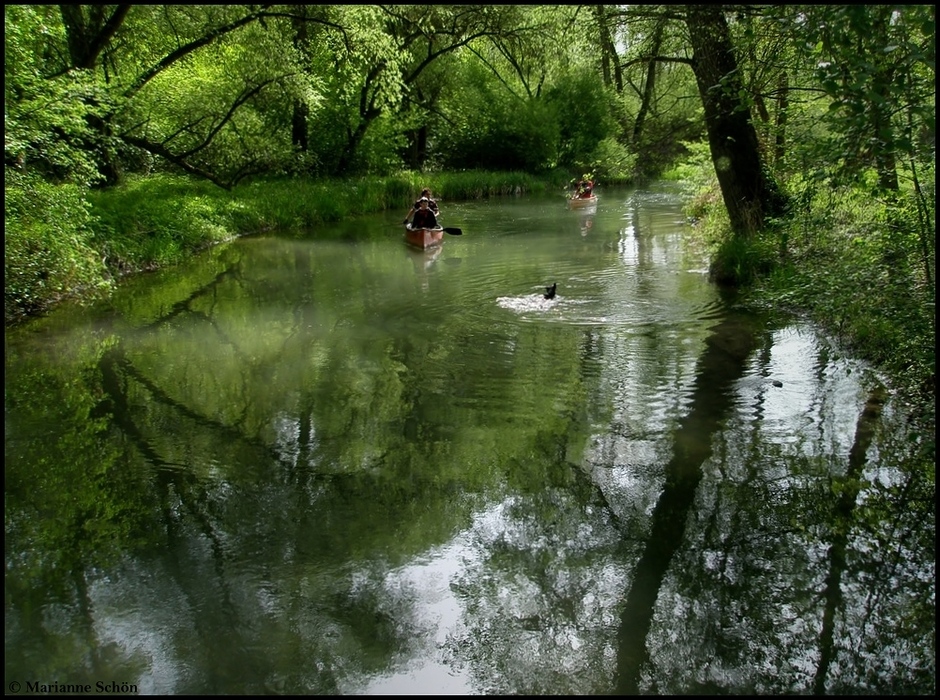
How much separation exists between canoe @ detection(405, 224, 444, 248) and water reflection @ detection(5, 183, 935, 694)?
7483mm

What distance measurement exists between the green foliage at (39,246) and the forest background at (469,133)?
0.04 m

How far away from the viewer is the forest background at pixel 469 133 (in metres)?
5.43

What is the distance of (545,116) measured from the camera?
36.0 meters

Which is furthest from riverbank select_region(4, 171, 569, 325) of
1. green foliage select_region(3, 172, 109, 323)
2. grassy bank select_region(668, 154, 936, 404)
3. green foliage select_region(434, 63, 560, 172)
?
grassy bank select_region(668, 154, 936, 404)

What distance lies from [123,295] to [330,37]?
9096 millimetres

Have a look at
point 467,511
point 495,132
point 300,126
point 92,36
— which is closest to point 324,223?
point 300,126

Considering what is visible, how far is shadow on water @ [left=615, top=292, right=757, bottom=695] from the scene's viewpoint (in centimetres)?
412

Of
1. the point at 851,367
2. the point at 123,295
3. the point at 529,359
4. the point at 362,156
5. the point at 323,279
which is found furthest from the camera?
the point at 362,156

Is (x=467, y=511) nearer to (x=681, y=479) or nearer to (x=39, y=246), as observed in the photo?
(x=681, y=479)

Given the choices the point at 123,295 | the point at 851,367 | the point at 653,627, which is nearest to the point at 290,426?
the point at 653,627

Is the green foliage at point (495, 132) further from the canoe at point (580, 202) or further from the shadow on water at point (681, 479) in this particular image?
the shadow on water at point (681, 479)

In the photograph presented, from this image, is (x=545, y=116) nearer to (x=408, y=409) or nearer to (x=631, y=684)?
(x=408, y=409)

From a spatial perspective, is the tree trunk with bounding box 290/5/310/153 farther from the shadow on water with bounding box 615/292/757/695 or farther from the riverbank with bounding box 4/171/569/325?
the shadow on water with bounding box 615/292/757/695

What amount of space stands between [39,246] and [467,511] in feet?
27.7
